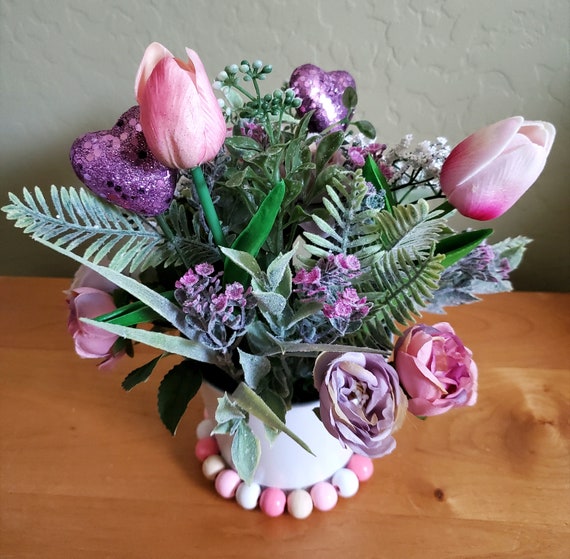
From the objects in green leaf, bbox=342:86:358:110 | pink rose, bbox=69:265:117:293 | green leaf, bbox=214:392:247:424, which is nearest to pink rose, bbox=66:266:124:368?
pink rose, bbox=69:265:117:293

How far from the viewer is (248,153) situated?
324 millimetres

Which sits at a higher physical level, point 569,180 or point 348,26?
point 348,26

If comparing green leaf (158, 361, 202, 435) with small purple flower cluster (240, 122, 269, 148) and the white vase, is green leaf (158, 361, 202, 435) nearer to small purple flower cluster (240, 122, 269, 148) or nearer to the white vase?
the white vase

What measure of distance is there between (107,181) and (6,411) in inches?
13.8

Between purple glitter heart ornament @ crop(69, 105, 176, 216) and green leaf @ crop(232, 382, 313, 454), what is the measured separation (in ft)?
0.39

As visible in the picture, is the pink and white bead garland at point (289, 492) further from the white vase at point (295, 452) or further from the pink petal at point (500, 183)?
the pink petal at point (500, 183)

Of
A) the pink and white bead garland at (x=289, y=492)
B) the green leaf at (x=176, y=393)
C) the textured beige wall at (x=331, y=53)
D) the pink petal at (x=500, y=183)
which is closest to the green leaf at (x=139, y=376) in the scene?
the green leaf at (x=176, y=393)

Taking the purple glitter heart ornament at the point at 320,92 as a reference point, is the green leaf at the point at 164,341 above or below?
below

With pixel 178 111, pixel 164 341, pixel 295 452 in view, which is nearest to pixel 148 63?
pixel 178 111

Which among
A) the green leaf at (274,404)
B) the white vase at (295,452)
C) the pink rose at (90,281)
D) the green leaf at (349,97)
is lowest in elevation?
the white vase at (295,452)

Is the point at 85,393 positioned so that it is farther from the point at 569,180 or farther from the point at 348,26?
the point at 569,180

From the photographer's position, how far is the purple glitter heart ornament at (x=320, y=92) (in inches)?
14.8

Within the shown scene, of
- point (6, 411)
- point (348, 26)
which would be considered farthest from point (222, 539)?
point (348, 26)

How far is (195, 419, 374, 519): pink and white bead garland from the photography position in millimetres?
453
